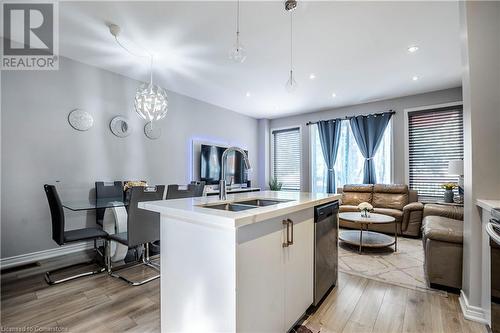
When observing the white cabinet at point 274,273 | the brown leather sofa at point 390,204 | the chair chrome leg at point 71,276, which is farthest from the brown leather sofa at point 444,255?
the chair chrome leg at point 71,276

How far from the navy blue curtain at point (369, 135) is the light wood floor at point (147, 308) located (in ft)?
11.0

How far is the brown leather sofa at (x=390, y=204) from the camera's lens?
4121mm

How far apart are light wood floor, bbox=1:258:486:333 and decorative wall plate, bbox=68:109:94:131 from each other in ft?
6.60

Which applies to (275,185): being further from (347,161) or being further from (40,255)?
(40,255)

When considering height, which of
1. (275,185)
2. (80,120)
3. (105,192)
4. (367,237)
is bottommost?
(367,237)

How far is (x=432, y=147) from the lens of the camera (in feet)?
15.6

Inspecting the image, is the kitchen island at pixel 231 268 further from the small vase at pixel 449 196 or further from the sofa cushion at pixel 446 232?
the small vase at pixel 449 196

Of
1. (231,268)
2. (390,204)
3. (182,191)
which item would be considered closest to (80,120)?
(182,191)

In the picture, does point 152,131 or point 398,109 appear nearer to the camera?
point 152,131

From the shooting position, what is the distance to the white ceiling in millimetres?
2350

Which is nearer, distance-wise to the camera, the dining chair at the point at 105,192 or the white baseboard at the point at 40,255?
the white baseboard at the point at 40,255

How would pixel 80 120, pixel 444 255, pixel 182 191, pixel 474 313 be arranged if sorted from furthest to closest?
pixel 80 120, pixel 182 191, pixel 444 255, pixel 474 313

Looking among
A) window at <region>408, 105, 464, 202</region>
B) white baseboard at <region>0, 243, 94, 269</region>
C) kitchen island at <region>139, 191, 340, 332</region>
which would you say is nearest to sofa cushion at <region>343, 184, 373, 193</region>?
window at <region>408, 105, 464, 202</region>

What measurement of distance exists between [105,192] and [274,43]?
3145mm
